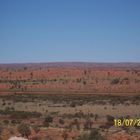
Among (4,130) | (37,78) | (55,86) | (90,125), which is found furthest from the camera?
(37,78)

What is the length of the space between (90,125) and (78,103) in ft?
63.9

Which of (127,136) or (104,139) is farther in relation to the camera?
(127,136)

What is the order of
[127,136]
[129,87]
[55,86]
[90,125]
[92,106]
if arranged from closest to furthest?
1. [127,136]
2. [90,125]
3. [92,106]
4. [129,87]
5. [55,86]

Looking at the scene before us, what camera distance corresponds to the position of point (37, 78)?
102m

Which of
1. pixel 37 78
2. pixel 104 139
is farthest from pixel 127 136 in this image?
pixel 37 78

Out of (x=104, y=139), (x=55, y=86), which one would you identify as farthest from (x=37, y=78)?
(x=104, y=139)

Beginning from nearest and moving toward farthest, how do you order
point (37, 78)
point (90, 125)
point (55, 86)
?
1. point (90, 125)
2. point (55, 86)
3. point (37, 78)

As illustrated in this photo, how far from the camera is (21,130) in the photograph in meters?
22.2

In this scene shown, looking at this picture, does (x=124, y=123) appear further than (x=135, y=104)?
No

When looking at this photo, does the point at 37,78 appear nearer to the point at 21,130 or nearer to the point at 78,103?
the point at 78,103

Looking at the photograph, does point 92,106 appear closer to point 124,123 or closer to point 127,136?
point 124,123

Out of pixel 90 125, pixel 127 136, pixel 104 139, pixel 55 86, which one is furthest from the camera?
pixel 55 86

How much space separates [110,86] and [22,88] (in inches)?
717

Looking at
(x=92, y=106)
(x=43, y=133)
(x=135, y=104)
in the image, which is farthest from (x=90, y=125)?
(x=135, y=104)
